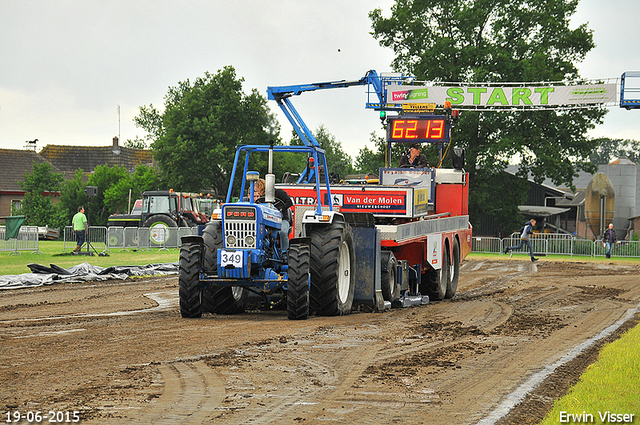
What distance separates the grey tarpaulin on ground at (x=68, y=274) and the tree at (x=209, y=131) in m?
36.2

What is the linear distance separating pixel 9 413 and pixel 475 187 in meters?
43.5

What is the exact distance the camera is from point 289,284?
1141 cm

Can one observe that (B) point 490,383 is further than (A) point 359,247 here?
No

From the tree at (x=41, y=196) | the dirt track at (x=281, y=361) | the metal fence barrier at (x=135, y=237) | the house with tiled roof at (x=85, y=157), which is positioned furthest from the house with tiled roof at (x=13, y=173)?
the dirt track at (x=281, y=361)

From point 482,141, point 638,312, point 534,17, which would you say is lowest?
point 638,312

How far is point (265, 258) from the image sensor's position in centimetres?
1183

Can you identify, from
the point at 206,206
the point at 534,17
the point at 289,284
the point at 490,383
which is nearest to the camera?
the point at 490,383

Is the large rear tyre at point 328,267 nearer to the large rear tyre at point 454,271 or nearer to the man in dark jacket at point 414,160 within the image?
the man in dark jacket at point 414,160

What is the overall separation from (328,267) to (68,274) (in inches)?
413

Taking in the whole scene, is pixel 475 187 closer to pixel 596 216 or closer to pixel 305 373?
pixel 596 216

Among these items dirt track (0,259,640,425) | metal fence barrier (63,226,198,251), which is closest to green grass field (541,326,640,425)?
dirt track (0,259,640,425)

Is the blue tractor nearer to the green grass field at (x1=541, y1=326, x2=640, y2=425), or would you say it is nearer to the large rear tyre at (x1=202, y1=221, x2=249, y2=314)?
the large rear tyre at (x1=202, y1=221, x2=249, y2=314)

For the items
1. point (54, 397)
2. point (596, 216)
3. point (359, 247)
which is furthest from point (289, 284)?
point (596, 216)

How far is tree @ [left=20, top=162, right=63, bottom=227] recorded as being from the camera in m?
56.8
